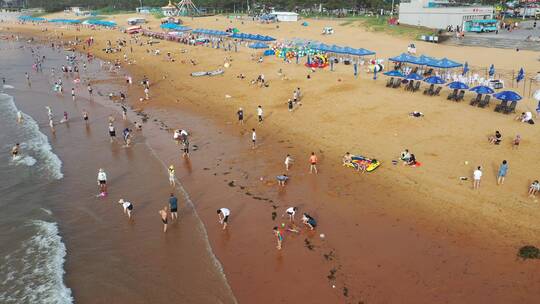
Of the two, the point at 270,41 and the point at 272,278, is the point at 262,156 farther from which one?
the point at 270,41

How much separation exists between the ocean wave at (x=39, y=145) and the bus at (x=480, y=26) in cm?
4668

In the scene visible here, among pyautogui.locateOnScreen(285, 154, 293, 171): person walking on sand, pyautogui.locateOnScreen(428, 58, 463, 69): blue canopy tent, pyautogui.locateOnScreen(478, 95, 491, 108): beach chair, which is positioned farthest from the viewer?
pyautogui.locateOnScreen(428, 58, 463, 69): blue canopy tent

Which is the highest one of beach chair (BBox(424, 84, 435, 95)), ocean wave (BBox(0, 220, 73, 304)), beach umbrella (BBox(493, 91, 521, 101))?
beach umbrella (BBox(493, 91, 521, 101))

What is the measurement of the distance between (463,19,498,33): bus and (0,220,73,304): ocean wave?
50.1m

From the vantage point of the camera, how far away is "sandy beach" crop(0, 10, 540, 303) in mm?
12391

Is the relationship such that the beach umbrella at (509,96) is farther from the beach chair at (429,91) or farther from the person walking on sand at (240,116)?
the person walking on sand at (240,116)

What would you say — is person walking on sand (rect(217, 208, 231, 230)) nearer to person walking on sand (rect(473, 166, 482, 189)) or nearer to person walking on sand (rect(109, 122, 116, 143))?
person walking on sand (rect(473, 166, 482, 189))

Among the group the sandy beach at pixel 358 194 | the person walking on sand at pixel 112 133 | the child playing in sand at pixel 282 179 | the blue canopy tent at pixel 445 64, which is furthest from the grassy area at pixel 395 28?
the person walking on sand at pixel 112 133

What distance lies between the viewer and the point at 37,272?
531 inches

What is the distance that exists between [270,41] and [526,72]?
30.9 meters

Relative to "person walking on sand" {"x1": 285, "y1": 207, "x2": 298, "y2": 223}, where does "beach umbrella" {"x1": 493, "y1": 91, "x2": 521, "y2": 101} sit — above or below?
above

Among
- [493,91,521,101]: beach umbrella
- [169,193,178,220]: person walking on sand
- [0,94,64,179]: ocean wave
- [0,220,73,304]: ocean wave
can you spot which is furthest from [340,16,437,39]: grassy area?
[0,220,73,304]: ocean wave

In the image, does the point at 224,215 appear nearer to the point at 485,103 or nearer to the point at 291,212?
the point at 291,212

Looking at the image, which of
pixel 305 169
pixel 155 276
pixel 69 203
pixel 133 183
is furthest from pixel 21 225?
pixel 305 169
